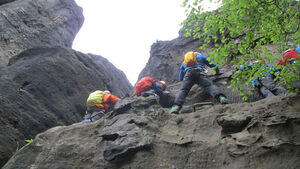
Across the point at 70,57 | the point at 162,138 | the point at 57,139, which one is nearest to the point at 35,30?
the point at 70,57

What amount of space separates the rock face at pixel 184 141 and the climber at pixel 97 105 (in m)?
2.19

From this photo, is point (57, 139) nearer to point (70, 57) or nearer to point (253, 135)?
point (253, 135)

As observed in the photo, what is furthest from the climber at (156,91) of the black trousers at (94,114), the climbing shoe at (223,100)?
the climbing shoe at (223,100)

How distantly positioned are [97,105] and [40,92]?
2.96 m

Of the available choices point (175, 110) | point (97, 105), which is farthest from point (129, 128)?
point (97, 105)

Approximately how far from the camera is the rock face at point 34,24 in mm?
14133

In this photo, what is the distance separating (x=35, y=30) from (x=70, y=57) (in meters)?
6.99

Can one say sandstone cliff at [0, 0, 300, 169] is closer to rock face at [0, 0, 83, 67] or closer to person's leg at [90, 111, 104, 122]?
person's leg at [90, 111, 104, 122]

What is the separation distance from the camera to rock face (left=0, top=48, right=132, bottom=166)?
334 inches

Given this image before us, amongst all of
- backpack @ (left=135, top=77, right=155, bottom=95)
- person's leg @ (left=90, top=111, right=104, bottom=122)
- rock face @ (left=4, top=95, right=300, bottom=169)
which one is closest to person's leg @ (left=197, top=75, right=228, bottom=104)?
rock face @ (left=4, top=95, right=300, bottom=169)

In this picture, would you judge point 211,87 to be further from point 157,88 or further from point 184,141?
point 184,141

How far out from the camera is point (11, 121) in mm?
8469

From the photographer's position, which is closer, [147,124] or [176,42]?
[147,124]

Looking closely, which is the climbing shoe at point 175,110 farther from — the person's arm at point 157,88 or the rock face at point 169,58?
the rock face at point 169,58
